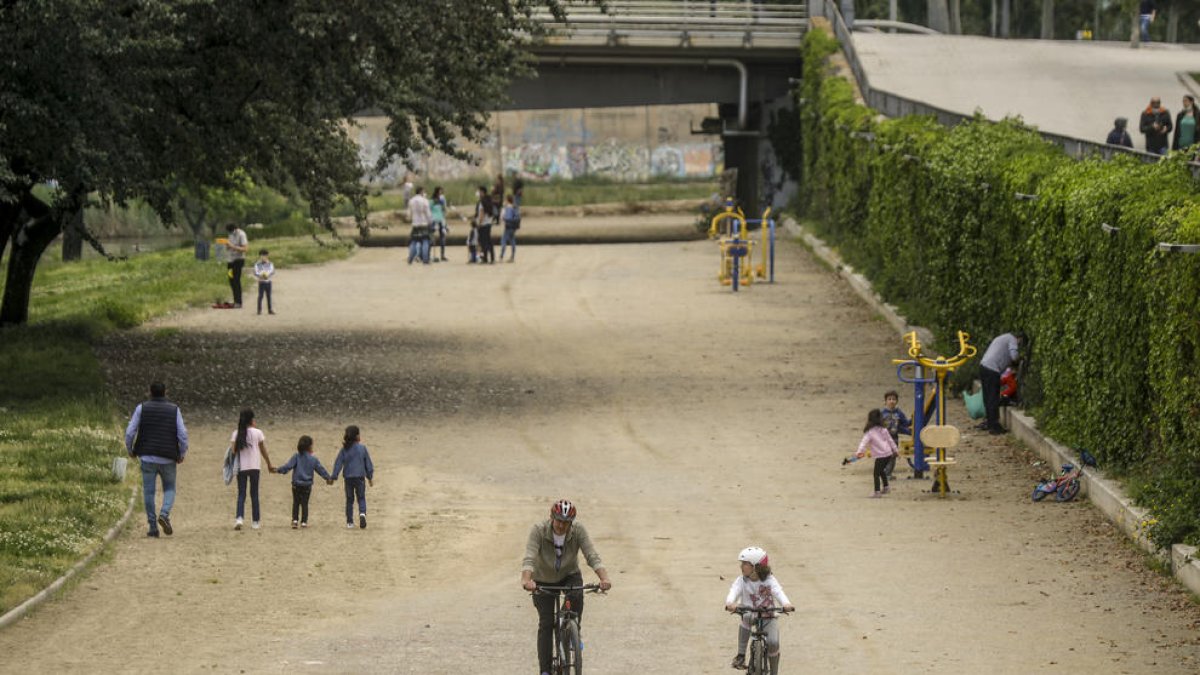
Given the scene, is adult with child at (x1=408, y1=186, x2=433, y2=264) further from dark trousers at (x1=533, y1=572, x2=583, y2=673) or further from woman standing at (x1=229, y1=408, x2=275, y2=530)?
dark trousers at (x1=533, y1=572, x2=583, y2=673)

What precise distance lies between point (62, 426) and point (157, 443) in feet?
18.7

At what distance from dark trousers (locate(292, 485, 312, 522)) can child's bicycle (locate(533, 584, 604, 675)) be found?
712 cm

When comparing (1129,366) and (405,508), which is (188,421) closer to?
(405,508)

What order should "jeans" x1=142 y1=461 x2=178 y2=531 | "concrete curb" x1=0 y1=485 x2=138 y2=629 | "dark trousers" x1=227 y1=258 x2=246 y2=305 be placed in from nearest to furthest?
"concrete curb" x1=0 y1=485 x2=138 y2=629 < "jeans" x1=142 y1=461 x2=178 y2=531 < "dark trousers" x1=227 y1=258 x2=246 y2=305

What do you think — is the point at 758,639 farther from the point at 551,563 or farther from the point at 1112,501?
the point at 1112,501

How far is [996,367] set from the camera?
2620 centimetres

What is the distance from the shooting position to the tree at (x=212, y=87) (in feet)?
85.0

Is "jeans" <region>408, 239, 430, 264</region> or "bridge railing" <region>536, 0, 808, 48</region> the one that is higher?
"bridge railing" <region>536, 0, 808, 48</region>

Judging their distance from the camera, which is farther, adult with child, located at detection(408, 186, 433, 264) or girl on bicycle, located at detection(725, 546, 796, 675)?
adult with child, located at detection(408, 186, 433, 264)

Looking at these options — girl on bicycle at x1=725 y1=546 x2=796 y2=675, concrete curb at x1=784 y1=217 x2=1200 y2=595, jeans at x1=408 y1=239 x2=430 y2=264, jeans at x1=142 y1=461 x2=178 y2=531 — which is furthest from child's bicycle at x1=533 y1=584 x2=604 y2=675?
jeans at x1=408 y1=239 x2=430 y2=264

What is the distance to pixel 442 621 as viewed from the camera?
1680 cm

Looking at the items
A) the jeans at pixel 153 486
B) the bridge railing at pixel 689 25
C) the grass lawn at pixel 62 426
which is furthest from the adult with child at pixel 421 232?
the jeans at pixel 153 486

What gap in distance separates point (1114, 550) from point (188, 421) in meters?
13.1

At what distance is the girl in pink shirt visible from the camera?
22672 millimetres
